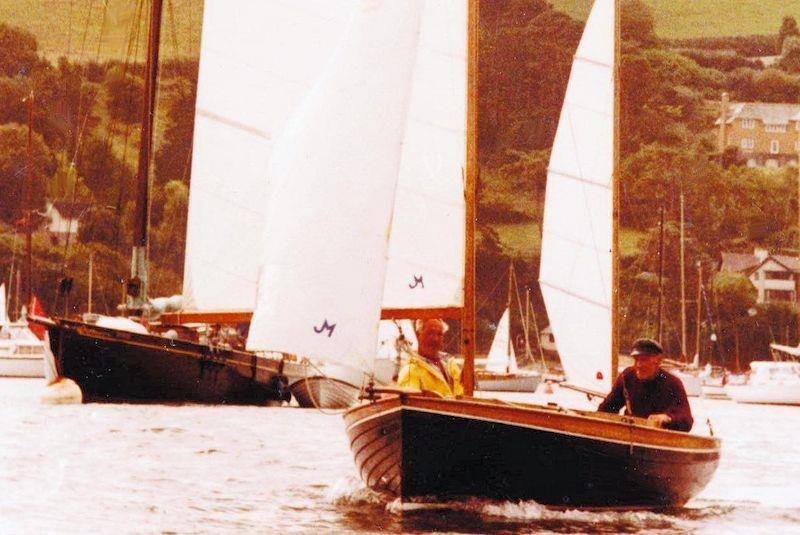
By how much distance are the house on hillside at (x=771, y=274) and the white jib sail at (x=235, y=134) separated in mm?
95642

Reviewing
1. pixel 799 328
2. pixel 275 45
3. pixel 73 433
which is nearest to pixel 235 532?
pixel 73 433

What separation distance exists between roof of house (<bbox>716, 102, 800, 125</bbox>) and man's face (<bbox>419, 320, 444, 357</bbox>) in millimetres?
152154

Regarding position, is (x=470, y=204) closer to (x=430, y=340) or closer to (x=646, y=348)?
(x=430, y=340)

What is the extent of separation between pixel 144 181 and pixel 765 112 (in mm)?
137551

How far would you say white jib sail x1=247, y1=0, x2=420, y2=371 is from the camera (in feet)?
55.0

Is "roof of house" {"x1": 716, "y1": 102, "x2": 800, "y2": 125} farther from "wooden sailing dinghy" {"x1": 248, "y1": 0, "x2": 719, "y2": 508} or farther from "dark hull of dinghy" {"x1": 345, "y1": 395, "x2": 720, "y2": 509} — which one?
"dark hull of dinghy" {"x1": 345, "y1": 395, "x2": 720, "y2": 509}

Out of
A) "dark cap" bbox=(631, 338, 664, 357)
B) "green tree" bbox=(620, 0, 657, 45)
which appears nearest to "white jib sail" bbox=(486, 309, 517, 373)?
"dark cap" bbox=(631, 338, 664, 357)

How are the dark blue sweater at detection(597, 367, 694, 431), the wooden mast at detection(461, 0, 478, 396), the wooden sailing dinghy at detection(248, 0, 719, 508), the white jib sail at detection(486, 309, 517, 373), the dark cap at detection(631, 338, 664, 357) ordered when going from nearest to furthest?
the wooden sailing dinghy at detection(248, 0, 719, 508) < the dark cap at detection(631, 338, 664, 357) < the wooden mast at detection(461, 0, 478, 396) < the dark blue sweater at detection(597, 367, 694, 431) < the white jib sail at detection(486, 309, 517, 373)

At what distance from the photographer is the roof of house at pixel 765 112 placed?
550ft

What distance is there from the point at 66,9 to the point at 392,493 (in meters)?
165

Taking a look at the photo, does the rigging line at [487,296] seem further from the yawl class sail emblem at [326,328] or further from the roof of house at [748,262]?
the yawl class sail emblem at [326,328]

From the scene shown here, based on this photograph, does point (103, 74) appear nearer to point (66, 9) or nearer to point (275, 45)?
point (66, 9)

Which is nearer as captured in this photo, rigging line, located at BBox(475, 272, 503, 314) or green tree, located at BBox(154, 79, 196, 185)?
rigging line, located at BBox(475, 272, 503, 314)

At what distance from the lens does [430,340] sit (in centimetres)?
1675
